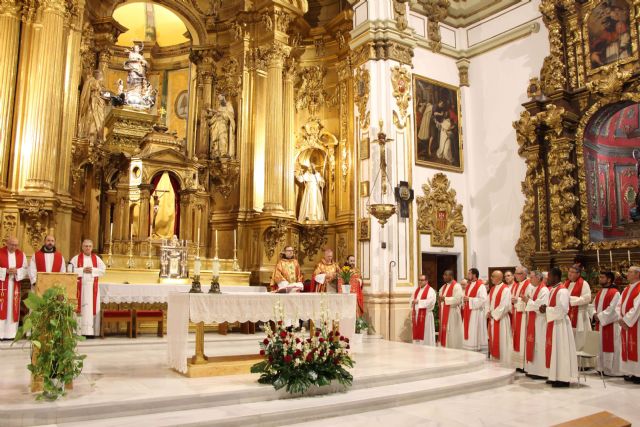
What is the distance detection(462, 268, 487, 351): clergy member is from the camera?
10.0 metres

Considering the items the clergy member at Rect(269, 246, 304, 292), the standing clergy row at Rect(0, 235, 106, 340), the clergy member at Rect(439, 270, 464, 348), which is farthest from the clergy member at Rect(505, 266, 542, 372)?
the standing clergy row at Rect(0, 235, 106, 340)

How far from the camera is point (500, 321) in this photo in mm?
9305

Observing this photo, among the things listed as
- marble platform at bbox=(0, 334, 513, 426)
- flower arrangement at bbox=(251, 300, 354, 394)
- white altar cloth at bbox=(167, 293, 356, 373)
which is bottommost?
marble platform at bbox=(0, 334, 513, 426)

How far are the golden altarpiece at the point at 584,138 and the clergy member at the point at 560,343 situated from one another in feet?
13.4

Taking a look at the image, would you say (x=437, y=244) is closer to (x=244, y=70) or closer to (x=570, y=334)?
(x=570, y=334)

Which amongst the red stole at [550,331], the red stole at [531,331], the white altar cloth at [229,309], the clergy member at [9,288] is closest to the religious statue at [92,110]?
the clergy member at [9,288]

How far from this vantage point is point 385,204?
11.6 metres

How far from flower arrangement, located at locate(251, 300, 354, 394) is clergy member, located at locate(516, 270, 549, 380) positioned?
3284 millimetres

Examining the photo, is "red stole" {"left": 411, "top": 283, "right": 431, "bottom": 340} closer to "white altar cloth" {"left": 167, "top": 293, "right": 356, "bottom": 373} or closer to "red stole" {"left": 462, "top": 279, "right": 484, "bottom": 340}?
"red stole" {"left": 462, "top": 279, "right": 484, "bottom": 340}

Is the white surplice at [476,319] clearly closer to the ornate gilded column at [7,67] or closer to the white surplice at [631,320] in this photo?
the white surplice at [631,320]

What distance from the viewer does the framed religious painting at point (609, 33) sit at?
11234 mm

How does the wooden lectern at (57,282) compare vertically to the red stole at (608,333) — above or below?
above

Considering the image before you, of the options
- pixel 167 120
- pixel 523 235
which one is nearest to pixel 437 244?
pixel 523 235

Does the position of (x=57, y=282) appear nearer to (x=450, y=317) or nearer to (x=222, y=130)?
(x=450, y=317)
